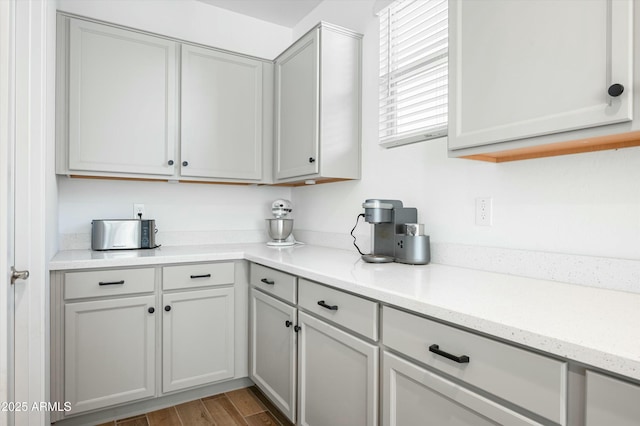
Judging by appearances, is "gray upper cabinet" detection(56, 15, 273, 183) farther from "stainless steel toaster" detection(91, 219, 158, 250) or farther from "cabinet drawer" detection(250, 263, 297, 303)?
"cabinet drawer" detection(250, 263, 297, 303)

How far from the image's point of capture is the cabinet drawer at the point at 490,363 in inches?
32.1

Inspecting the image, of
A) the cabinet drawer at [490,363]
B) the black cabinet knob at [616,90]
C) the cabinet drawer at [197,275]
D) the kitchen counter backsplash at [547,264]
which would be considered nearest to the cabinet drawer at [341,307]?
the cabinet drawer at [490,363]

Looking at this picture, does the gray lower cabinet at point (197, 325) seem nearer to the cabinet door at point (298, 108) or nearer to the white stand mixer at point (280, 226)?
the white stand mixer at point (280, 226)

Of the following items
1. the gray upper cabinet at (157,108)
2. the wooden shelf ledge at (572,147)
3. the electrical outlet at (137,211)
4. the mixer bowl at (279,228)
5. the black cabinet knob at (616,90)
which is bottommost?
the mixer bowl at (279,228)

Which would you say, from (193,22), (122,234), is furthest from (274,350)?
(193,22)

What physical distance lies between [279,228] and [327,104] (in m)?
0.98

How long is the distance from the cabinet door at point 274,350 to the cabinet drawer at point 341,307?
0.55 feet

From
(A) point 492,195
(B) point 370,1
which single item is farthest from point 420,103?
(B) point 370,1

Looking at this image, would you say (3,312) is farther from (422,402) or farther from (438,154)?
(438,154)

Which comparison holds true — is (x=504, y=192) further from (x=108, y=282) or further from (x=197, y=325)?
(x=108, y=282)

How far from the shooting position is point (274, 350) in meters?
2.04

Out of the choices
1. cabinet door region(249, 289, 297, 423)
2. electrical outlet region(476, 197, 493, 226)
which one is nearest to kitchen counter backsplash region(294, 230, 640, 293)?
electrical outlet region(476, 197, 493, 226)

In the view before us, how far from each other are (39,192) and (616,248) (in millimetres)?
2194

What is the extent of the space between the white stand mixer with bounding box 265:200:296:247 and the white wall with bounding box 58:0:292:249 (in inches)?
12.0
